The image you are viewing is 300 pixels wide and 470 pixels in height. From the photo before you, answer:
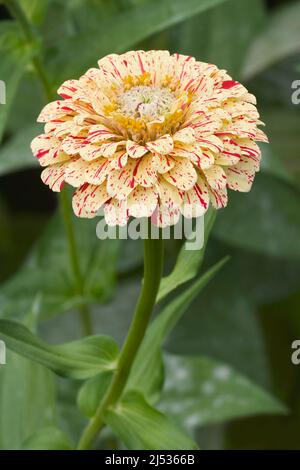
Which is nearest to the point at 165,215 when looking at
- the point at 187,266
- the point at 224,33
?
the point at 187,266

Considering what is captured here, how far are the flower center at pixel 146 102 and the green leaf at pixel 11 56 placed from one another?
20 cm

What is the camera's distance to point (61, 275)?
80 cm

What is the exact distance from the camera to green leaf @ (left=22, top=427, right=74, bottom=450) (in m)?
0.60

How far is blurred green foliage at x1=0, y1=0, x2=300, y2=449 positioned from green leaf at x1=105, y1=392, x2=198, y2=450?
0.10ft

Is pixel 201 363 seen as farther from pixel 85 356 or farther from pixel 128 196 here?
pixel 128 196

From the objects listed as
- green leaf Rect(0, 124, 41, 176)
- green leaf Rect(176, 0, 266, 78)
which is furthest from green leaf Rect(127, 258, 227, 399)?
green leaf Rect(176, 0, 266, 78)

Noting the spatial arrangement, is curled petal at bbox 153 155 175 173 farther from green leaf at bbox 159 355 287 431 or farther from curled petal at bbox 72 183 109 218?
green leaf at bbox 159 355 287 431

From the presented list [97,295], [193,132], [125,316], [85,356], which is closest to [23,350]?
[85,356]

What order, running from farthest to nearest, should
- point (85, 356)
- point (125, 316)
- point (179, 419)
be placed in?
point (125, 316), point (179, 419), point (85, 356)

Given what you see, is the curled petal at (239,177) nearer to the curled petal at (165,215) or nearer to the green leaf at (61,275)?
the curled petal at (165,215)

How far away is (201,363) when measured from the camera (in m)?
0.81

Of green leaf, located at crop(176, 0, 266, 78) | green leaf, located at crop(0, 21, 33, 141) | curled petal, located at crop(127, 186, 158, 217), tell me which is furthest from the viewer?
green leaf, located at crop(176, 0, 266, 78)
